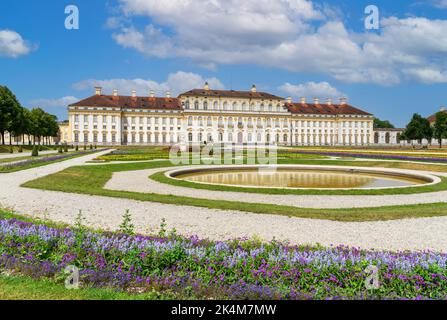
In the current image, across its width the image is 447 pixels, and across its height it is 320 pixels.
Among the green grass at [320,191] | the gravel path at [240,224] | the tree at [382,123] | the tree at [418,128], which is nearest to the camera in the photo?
the gravel path at [240,224]

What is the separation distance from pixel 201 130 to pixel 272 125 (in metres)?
15.9

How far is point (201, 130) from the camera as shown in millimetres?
72875

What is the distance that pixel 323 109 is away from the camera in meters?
81.1

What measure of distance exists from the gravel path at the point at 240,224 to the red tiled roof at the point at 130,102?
60223mm

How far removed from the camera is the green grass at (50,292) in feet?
11.7

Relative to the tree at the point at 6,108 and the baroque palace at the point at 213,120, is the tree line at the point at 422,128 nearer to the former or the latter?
the baroque palace at the point at 213,120

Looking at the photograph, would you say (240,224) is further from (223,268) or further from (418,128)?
(418,128)

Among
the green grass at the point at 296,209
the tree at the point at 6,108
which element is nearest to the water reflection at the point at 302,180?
the green grass at the point at 296,209

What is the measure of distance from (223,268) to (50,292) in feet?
6.31

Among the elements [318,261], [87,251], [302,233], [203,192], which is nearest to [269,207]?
[302,233]

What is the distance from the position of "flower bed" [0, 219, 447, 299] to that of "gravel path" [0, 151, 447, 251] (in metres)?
1.55

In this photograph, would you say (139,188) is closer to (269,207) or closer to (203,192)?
(203,192)

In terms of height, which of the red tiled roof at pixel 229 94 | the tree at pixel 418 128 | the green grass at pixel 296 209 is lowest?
the green grass at pixel 296 209

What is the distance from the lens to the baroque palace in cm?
6581
